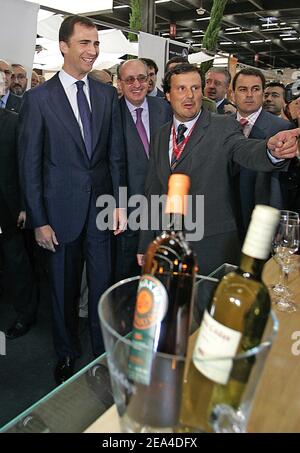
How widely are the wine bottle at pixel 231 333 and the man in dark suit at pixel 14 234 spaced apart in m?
2.22

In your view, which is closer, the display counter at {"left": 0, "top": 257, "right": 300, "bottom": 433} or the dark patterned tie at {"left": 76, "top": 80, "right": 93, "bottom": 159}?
the display counter at {"left": 0, "top": 257, "right": 300, "bottom": 433}

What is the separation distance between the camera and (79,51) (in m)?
2.12

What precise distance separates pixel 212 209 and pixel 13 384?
1.30 metres

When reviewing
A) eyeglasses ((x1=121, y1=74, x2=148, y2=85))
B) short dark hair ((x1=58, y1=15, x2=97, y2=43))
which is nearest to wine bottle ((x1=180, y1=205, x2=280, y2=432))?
short dark hair ((x1=58, y1=15, x2=97, y2=43))

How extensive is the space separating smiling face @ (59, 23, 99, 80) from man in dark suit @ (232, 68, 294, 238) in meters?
1.17

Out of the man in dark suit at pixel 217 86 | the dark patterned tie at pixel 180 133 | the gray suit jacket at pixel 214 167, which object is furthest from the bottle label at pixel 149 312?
the man in dark suit at pixel 217 86

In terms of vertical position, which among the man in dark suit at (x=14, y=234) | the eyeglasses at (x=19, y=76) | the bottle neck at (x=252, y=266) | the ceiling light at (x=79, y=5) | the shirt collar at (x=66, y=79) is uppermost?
the ceiling light at (x=79, y=5)

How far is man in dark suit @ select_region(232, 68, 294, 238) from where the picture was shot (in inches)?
105

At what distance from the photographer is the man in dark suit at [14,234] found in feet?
8.45

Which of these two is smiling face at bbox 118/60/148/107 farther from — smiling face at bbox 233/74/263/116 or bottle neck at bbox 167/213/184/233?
bottle neck at bbox 167/213/184/233

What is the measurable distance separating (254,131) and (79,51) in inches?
52.6

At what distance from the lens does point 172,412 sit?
1.79ft

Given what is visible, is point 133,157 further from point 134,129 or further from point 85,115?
point 85,115

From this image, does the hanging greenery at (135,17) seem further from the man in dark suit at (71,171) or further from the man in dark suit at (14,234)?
the man in dark suit at (71,171)
